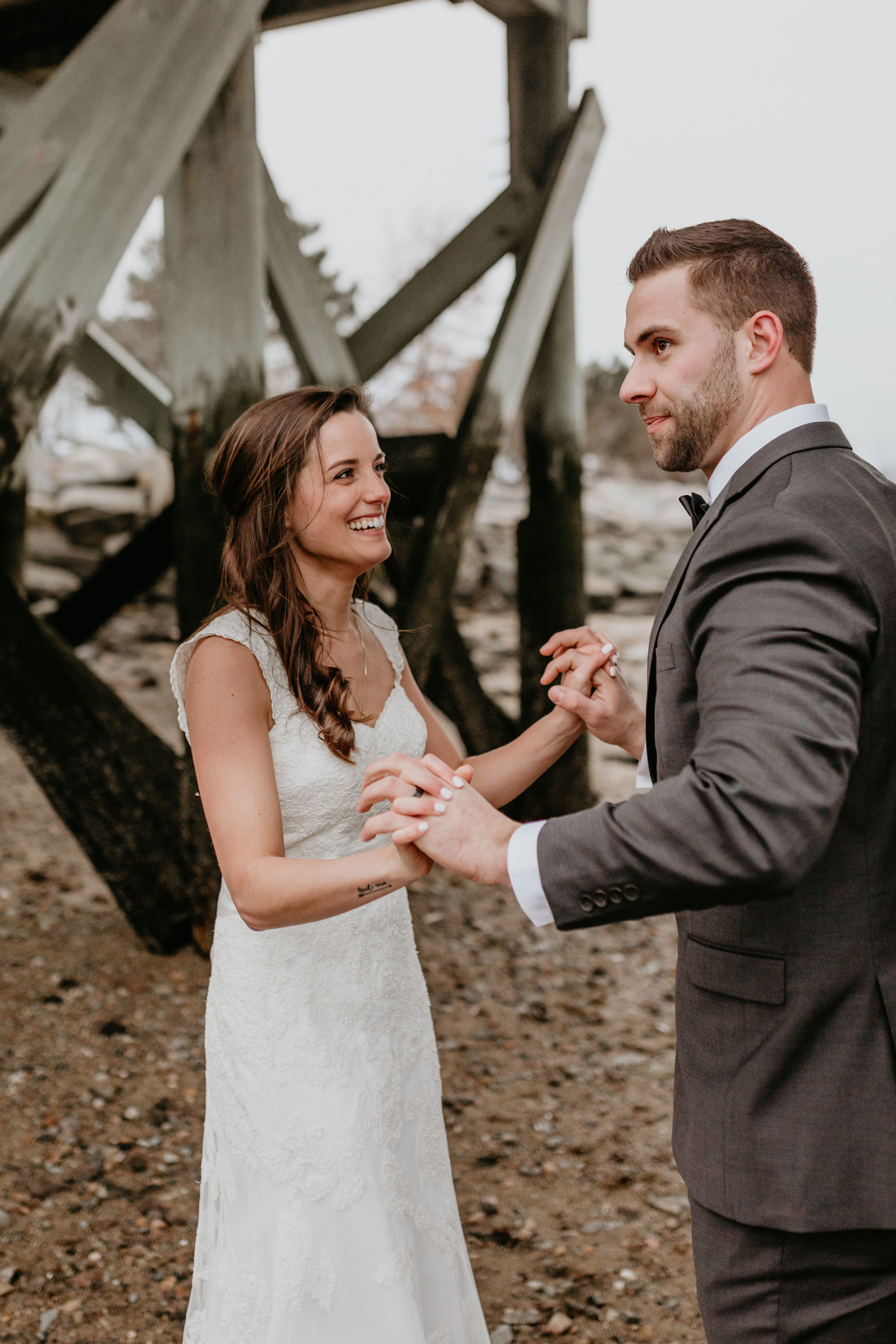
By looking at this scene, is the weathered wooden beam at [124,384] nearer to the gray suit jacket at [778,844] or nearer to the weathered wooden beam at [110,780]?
the weathered wooden beam at [110,780]

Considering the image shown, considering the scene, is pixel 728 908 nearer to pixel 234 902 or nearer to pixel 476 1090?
pixel 234 902

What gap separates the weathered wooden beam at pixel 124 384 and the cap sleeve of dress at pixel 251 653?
172 inches

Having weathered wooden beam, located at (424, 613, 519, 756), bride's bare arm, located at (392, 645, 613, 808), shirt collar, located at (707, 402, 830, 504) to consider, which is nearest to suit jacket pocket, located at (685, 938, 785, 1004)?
shirt collar, located at (707, 402, 830, 504)

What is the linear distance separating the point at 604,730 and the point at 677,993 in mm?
791

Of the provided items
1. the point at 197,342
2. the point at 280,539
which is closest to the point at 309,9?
the point at 197,342

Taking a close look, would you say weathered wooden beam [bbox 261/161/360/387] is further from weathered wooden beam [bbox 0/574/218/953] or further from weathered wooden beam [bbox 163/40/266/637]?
weathered wooden beam [bbox 0/574/218/953]

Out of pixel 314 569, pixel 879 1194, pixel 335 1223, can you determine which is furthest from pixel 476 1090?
pixel 879 1194

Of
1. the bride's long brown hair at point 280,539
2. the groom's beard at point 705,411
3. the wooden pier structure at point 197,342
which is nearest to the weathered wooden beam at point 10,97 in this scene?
the wooden pier structure at point 197,342

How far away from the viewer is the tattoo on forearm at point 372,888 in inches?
80.5

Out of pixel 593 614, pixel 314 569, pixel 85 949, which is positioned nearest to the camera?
pixel 314 569

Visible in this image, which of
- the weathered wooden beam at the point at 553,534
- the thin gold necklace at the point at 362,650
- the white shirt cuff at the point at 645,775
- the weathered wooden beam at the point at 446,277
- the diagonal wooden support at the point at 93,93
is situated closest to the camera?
the white shirt cuff at the point at 645,775

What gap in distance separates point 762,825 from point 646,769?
26.9 inches

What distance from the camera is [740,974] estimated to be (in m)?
1.81

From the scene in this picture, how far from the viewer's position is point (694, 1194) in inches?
74.6
